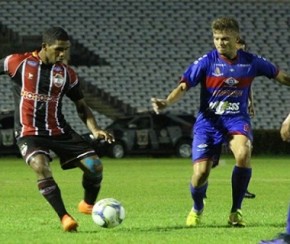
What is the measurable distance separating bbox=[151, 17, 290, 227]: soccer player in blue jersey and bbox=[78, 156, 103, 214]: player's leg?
1.04 m

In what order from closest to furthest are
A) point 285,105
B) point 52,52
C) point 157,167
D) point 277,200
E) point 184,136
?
1. point 52,52
2. point 277,200
3. point 157,167
4. point 184,136
5. point 285,105

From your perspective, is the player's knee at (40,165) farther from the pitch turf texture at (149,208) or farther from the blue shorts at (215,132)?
the blue shorts at (215,132)

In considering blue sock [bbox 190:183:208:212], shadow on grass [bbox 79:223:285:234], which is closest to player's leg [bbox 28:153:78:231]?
shadow on grass [bbox 79:223:285:234]

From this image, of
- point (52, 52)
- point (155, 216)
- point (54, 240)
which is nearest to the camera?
point (54, 240)

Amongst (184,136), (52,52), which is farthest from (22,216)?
(184,136)

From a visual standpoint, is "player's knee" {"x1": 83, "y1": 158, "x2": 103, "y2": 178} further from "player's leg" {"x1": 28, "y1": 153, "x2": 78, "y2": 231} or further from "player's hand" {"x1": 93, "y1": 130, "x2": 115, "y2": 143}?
"player's leg" {"x1": 28, "y1": 153, "x2": 78, "y2": 231}

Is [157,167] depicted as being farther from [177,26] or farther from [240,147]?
[240,147]

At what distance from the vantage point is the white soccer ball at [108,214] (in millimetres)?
9922

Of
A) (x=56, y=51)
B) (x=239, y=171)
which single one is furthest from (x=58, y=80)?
(x=239, y=171)

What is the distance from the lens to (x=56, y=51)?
1013 centimetres

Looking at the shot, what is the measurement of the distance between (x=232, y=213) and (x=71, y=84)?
2.12 meters

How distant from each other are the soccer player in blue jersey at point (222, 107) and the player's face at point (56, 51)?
4.35 feet

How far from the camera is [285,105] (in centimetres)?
3747

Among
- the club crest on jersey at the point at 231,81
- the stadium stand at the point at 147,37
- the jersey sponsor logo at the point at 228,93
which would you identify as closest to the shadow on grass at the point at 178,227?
the jersey sponsor logo at the point at 228,93
